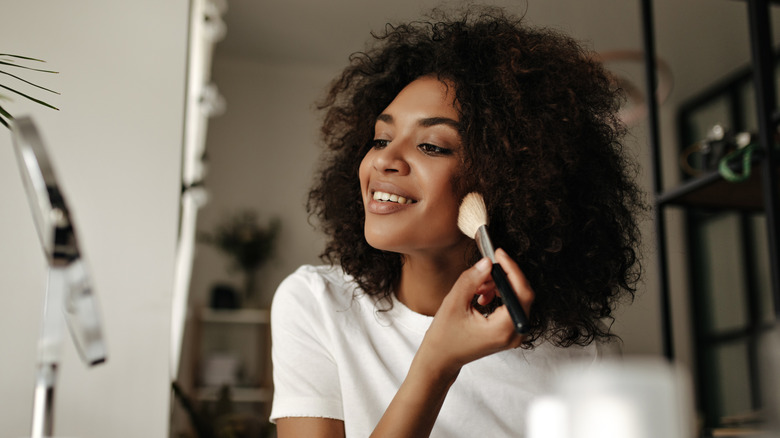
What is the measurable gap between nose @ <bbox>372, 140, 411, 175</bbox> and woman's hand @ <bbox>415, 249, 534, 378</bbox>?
26 cm

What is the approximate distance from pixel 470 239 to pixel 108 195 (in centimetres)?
57

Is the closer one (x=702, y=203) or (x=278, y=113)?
(x=702, y=203)

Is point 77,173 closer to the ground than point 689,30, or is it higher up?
closer to the ground

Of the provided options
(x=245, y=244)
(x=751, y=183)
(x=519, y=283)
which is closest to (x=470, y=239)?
(x=519, y=283)

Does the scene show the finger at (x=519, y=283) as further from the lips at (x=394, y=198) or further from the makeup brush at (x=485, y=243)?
the lips at (x=394, y=198)

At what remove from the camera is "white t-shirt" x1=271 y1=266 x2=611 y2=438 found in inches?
43.6

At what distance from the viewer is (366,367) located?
1140mm

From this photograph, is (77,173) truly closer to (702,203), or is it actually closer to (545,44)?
(545,44)

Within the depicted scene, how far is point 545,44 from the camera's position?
1.15m

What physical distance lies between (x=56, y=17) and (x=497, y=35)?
686mm

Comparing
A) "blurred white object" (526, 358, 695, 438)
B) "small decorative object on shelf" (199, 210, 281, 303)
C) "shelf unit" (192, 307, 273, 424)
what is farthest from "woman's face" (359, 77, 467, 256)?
"small decorative object on shelf" (199, 210, 281, 303)

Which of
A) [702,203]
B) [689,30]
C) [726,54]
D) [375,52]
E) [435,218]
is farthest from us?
[726,54]

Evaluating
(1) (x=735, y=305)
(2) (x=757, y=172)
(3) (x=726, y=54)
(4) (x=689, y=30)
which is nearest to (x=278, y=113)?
(4) (x=689, y=30)

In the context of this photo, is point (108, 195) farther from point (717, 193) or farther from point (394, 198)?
point (717, 193)
